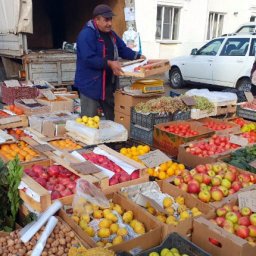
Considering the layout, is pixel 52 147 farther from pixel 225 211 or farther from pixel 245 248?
pixel 245 248

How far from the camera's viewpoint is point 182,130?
4906 millimetres

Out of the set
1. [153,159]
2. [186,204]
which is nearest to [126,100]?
[153,159]

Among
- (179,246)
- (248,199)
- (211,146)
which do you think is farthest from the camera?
(211,146)

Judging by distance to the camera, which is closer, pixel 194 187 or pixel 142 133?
pixel 194 187

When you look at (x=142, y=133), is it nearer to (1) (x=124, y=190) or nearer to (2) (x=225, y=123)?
(2) (x=225, y=123)

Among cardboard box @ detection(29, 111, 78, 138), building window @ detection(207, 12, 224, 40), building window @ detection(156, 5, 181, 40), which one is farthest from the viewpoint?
building window @ detection(207, 12, 224, 40)

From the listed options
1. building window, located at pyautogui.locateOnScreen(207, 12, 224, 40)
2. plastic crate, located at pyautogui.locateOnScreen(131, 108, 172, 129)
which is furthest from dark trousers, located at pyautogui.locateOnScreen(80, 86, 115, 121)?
building window, located at pyautogui.locateOnScreen(207, 12, 224, 40)

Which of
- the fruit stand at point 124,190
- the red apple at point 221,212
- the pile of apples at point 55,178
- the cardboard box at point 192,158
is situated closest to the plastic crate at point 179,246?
the fruit stand at point 124,190

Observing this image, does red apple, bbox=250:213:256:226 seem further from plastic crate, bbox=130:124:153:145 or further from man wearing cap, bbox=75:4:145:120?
man wearing cap, bbox=75:4:145:120

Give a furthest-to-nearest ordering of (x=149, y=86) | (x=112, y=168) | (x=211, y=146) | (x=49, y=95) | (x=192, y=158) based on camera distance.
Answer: (x=49, y=95)
(x=149, y=86)
(x=211, y=146)
(x=192, y=158)
(x=112, y=168)

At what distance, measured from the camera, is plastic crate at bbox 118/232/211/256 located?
7.43 ft

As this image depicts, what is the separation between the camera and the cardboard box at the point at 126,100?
5.69m

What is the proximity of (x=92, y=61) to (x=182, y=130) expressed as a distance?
1.52 meters

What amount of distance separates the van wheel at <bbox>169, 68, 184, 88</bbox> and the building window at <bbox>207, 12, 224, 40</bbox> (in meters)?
6.28
